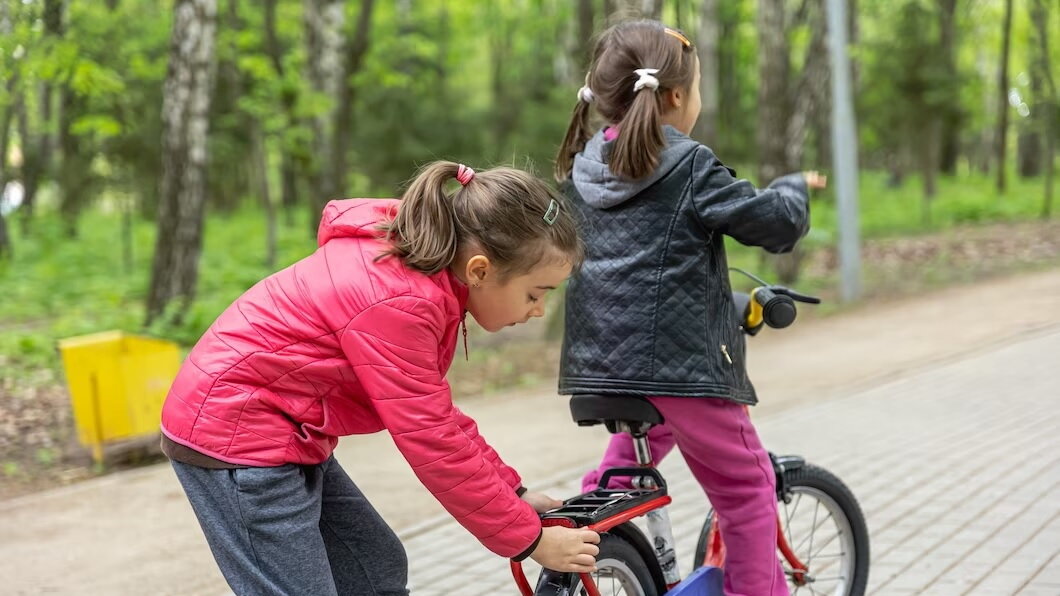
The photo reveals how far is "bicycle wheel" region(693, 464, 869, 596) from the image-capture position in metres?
3.51

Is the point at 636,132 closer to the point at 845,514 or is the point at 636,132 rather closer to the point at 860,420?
the point at 845,514

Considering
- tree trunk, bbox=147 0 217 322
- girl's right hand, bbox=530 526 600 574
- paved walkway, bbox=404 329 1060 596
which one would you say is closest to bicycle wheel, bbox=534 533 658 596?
girl's right hand, bbox=530 526 600 574

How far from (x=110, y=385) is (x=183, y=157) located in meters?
3.49

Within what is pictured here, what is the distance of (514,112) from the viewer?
87.3ft

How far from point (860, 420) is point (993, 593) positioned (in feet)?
10.1

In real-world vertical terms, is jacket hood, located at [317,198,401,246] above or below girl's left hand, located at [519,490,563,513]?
above

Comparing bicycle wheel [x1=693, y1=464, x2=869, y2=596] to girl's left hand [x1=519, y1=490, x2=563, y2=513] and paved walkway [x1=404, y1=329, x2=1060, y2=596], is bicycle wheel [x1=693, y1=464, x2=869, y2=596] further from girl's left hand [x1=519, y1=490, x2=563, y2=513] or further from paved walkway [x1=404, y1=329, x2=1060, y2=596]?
girl's left hand [x1=519, y1=490, x2=563, y2=513]

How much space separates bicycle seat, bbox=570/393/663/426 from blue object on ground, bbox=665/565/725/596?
1.40ft

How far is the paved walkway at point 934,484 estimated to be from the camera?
443cm

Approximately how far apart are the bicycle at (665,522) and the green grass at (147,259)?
99cm

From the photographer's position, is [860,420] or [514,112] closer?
[860,420]

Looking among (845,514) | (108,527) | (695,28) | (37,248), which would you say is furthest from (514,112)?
(845,514)

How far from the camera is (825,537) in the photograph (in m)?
3.67

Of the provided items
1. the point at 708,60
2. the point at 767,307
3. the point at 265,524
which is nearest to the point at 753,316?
the point at 767,307
